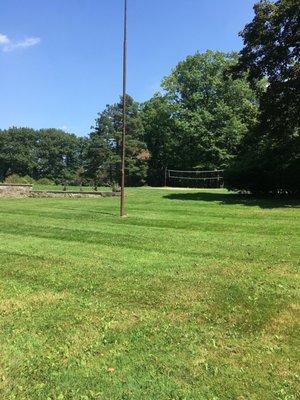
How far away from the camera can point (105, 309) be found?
633cm

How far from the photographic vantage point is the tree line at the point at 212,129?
797 inches

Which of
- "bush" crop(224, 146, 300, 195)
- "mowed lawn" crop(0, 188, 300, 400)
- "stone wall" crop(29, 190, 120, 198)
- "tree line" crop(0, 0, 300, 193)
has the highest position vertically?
"tree line" crop(0, 0, 300, 193)

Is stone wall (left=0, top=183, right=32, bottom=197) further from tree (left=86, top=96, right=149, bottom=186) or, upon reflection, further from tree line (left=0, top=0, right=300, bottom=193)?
tree (left=86, top=96, right=149, bottom=186)

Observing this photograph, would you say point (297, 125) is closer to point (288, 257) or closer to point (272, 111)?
point (272, 111)

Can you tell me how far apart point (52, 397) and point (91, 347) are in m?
1.00

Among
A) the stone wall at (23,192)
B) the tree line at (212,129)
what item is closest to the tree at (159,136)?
the tree line at (212,129)

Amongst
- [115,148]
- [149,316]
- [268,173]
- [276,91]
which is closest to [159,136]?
[115,148]

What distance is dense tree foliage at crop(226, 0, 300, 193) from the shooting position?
19.6 m

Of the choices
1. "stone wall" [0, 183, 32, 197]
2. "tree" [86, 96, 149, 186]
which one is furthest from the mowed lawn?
"tree" [86, 96, 149, 186]

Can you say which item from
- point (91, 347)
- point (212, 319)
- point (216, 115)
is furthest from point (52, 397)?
point (216, 115)

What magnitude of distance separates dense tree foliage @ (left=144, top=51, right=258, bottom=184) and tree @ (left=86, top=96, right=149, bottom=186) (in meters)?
5.43

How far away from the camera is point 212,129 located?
5041 cm

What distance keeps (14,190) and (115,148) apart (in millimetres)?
38914

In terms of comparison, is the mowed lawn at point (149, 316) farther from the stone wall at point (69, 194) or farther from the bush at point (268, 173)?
the stone wall at point (69, 194)
